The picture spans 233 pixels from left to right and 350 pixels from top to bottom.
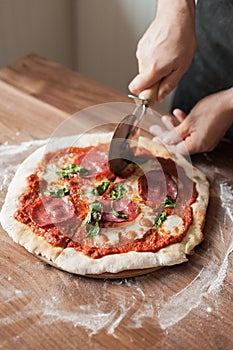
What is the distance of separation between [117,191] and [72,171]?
176 millimetres

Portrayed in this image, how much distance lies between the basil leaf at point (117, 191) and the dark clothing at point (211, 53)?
0.65 metres

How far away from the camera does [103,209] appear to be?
59.3 inches

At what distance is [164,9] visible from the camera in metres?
1.74

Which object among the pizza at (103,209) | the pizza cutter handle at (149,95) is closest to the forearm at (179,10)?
the pizza cutter handle at (149,95)

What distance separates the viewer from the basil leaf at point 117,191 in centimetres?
156

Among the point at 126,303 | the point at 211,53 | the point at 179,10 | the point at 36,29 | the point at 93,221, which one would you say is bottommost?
the point at 126,303

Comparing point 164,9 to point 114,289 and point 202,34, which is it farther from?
point 114,289

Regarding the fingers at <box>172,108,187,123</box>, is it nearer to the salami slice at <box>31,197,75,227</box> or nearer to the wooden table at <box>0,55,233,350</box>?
the wooden table at <box>0,55,233,350</box>

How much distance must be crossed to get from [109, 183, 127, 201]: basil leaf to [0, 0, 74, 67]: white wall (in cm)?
140

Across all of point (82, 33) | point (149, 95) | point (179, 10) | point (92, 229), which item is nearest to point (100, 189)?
point (92, 229)

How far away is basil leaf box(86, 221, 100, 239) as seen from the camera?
1435 mm

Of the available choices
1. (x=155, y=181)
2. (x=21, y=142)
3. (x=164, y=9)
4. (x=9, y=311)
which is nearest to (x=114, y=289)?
(x=9, y=311)

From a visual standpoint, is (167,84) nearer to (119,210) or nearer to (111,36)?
(119,210)

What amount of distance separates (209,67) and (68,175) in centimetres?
77
